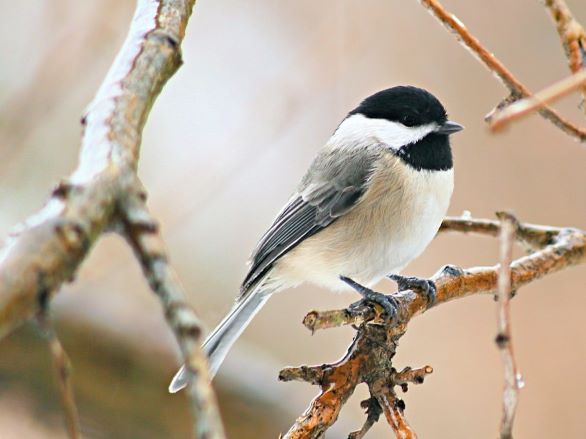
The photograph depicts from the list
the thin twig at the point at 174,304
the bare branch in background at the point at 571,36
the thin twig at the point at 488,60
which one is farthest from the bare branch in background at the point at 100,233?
the bare branch in background at the point at 571,36

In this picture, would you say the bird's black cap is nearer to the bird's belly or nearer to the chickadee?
the chickadee

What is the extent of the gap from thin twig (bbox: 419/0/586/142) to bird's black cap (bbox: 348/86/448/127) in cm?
67

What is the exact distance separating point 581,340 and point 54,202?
2.69m

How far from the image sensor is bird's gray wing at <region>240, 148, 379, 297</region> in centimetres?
192

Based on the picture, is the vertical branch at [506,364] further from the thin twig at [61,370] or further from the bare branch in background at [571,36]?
the bare branch in background at [571,36]

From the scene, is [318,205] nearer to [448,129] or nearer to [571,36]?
[448,129]

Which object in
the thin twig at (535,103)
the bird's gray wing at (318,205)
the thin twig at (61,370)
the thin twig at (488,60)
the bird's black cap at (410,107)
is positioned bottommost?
the thin twig at (61,370)

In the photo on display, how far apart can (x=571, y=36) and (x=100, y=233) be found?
1.03 meters

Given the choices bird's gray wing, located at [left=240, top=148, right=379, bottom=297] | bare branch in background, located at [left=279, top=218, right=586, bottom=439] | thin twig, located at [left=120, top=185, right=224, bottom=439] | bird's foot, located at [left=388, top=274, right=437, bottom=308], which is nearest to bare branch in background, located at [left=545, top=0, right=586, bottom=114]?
bare branch in background, located at [left=279, top=218, right=586, bottom=439]

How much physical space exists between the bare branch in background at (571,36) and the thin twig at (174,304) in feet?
3.13

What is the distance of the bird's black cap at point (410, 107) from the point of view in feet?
6.40

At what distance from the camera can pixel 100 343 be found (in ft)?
6.34

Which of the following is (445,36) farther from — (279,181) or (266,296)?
(266,296)

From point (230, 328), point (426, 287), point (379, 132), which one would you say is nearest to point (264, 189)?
point (379, 132)
